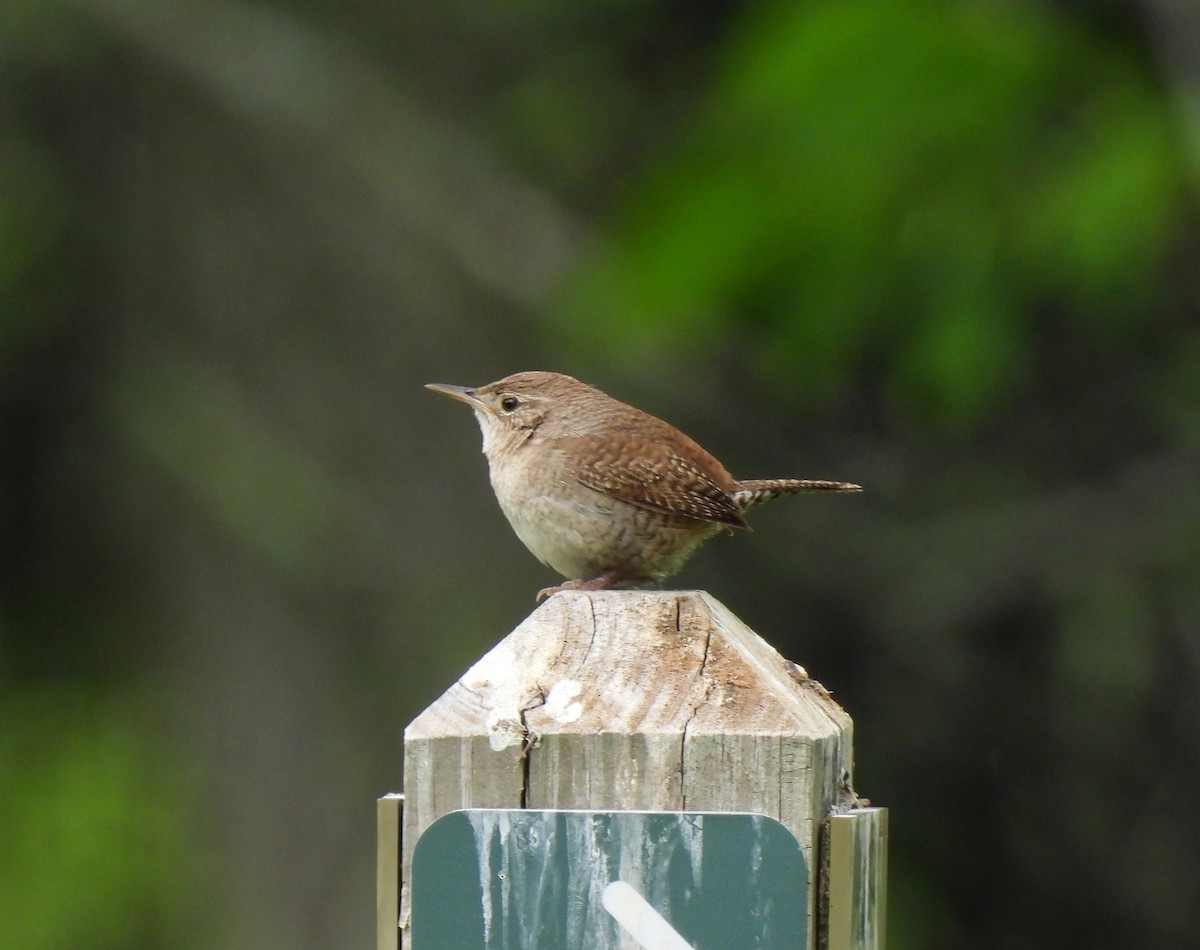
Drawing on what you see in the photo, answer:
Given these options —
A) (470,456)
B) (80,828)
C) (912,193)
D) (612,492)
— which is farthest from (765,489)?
(80,828)

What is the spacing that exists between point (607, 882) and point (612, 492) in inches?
56.2

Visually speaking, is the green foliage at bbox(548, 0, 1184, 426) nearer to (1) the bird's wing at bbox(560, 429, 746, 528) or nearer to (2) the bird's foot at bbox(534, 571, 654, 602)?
(1) the bird's wing at bbox(560, 429, 746, 528)

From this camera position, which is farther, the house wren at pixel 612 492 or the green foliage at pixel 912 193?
the green foliage at pixel 912 193

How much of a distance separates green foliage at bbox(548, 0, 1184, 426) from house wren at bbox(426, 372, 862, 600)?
1314 millimetres

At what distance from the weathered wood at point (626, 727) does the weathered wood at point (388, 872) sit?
0.01m

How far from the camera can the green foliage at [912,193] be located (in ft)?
14.6

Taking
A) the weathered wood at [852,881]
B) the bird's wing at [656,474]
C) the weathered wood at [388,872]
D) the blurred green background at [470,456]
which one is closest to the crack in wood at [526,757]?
the weathered wood at [388,872]

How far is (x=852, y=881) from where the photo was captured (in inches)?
68.6

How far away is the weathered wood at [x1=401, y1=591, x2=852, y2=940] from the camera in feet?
5.65

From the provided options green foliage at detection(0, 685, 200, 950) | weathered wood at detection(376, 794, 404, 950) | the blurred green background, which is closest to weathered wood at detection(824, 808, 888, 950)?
weathered wood at detection(376, 794, 404, 950)

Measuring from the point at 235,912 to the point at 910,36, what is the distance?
422cm

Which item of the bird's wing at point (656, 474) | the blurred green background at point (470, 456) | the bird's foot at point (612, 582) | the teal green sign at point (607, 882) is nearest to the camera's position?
the teal green sign at point (607, 882)

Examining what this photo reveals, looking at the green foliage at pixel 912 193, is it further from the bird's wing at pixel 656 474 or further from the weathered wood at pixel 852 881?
the weathered wood at pixel 852 881

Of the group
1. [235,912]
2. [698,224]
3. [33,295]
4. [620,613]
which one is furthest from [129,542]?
[620,613]
